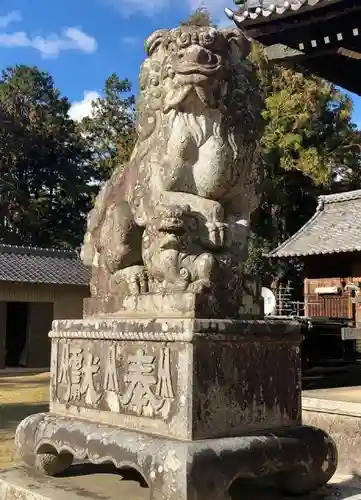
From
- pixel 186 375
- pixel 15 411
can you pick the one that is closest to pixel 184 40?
pixel 186 375

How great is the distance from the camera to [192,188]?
3189 mm

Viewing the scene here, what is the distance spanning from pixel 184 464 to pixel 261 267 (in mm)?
21038

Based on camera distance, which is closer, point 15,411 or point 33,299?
point 15,411

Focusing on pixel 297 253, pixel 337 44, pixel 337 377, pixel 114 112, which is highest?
pixel 114 112

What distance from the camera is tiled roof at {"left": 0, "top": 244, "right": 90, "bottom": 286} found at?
20609 mm

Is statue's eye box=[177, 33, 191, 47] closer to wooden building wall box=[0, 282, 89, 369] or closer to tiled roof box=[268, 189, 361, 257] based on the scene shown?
tiled roof box=[268, 189, 361, 257]

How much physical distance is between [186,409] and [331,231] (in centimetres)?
1569

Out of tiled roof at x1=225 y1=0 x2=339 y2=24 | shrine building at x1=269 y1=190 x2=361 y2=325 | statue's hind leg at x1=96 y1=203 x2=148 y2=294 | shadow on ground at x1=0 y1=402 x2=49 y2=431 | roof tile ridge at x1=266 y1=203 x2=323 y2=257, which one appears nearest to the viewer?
statue's hind leg at x1=96 y1=203 x2=148 y2=294

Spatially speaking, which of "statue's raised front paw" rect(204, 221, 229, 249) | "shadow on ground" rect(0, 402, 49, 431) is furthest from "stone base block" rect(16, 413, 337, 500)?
"shadow on ground" rect(0, 402, 49, 431)

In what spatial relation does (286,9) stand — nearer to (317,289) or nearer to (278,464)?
(278,464)

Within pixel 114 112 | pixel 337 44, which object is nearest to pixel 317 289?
pixel 337 44

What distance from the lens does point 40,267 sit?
71.6ft

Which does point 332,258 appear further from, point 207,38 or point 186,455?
point 186,455

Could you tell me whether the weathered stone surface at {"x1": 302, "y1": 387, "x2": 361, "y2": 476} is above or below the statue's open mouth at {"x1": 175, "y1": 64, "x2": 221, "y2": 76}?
below
